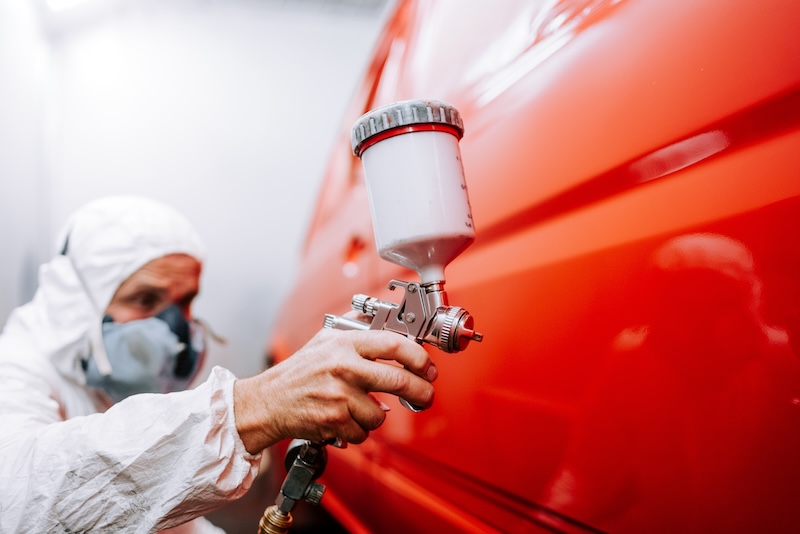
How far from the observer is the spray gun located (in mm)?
619

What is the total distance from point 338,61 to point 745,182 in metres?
3.98

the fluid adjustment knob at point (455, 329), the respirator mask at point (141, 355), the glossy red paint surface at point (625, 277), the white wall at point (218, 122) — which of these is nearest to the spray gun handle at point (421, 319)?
the fluid adjustment knob at point (455, 329)

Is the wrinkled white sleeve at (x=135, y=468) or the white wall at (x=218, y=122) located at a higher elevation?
the white wall at (x=218, y=122)

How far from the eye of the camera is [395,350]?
64cm

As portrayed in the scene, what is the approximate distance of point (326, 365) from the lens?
659 millimetres

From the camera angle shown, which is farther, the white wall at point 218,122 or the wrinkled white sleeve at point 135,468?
the white wall at point 218,122

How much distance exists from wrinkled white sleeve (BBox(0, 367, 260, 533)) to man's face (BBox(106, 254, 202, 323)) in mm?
629

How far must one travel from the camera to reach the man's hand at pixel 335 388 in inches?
25.4

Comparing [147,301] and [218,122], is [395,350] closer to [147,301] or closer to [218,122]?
A: [147,301]

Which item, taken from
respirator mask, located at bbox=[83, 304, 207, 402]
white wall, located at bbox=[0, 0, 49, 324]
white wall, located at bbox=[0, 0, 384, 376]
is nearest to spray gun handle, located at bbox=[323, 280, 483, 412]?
respirator mask, located at bbox=[83, 304, 207, 402]

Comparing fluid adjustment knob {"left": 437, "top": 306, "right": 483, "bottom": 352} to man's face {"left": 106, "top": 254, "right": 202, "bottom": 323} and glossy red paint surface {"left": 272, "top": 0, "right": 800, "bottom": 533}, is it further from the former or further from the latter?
man's face {"left": 106, "top": 254, "right": 202, "bottom": 323}

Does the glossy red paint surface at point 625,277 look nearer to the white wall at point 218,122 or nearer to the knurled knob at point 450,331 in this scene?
the knurled knob at point 450,331

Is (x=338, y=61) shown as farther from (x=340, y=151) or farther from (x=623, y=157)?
(x=623, y=157)

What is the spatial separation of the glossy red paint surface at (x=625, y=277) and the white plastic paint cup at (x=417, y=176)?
0.44 feet
